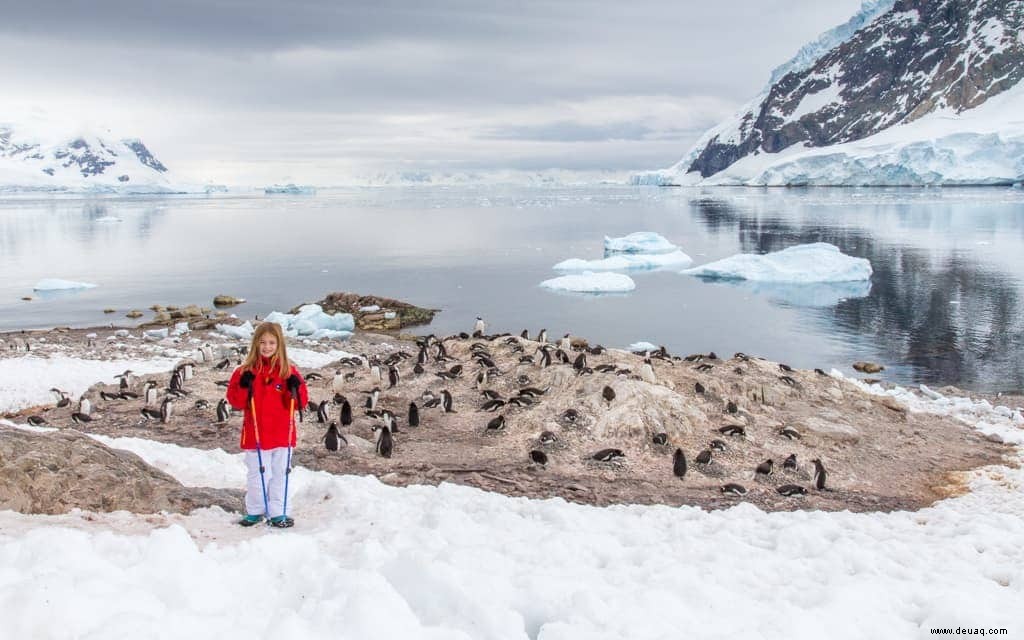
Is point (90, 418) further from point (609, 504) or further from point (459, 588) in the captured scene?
point (459, 588)

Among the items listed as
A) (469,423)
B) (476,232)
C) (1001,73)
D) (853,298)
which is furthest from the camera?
(1001,73)

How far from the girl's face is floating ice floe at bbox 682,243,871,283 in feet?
112

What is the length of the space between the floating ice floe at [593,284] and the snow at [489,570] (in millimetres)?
26392

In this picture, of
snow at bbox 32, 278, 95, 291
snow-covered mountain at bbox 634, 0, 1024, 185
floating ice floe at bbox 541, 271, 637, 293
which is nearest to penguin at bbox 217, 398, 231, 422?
floating ice floe at bbox 541, 271, 637, 293

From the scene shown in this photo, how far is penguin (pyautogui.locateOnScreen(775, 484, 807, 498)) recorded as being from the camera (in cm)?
986

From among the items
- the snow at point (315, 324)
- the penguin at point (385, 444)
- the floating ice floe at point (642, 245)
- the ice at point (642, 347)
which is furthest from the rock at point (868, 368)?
the floating ice floe at point (642, 245)

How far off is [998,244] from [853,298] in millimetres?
23158

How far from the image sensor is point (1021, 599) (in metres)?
5.98

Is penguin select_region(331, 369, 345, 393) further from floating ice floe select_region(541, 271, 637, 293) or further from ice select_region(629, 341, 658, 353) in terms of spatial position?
floating ice floe select_region(541, 271, 637, 293)

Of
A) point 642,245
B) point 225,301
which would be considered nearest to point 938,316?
point 642,245

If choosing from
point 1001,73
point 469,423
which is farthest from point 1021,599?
point 1001,73

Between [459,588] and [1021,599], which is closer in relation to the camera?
[459,588]

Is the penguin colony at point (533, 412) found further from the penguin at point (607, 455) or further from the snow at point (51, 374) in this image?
the snow at point (51, 374)

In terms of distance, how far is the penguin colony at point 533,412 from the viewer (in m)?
10.4
